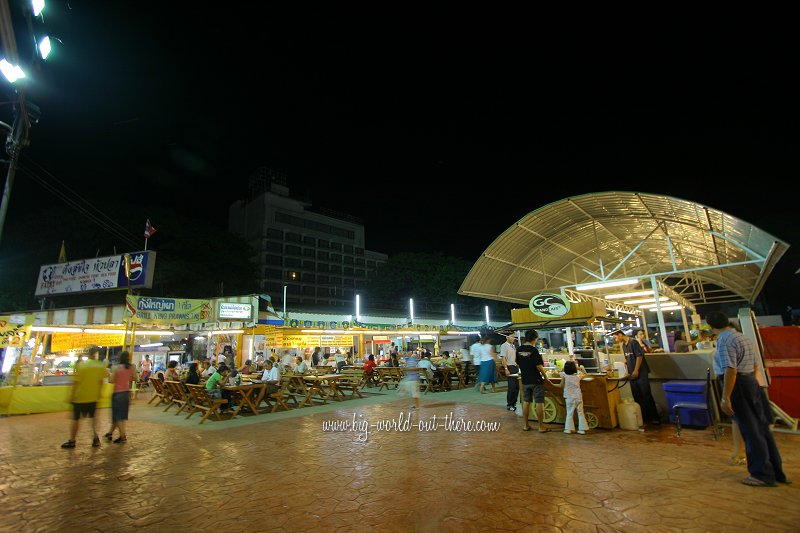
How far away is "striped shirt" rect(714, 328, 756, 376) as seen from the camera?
397cm

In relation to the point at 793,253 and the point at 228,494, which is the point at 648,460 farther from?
the point at 793,253

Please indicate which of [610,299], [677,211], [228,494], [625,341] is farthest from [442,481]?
[610,299]

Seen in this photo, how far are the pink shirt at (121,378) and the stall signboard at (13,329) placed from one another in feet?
23.7

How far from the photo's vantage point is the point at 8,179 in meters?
7.00

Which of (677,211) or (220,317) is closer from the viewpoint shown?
(677,211)

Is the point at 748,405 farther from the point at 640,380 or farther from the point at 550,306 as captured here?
the point at 550,306

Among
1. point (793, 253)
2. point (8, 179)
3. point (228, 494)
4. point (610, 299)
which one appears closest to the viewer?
point (228, 494)

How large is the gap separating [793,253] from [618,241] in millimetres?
5548

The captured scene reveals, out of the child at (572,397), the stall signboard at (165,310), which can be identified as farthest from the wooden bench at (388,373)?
the child at (572,397)

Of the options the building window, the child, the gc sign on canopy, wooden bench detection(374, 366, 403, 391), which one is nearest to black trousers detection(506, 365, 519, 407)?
the gc sign on canopy

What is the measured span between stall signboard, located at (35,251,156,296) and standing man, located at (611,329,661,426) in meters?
14.8

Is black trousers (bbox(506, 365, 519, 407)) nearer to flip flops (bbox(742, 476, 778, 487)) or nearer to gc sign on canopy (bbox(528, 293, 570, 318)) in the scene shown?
gc sign on canopy (bbox(528, 293, 570, 318))

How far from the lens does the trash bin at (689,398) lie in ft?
20.6

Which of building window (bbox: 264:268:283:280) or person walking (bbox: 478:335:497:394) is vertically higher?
building window (bbox: 264:268:283:280)
